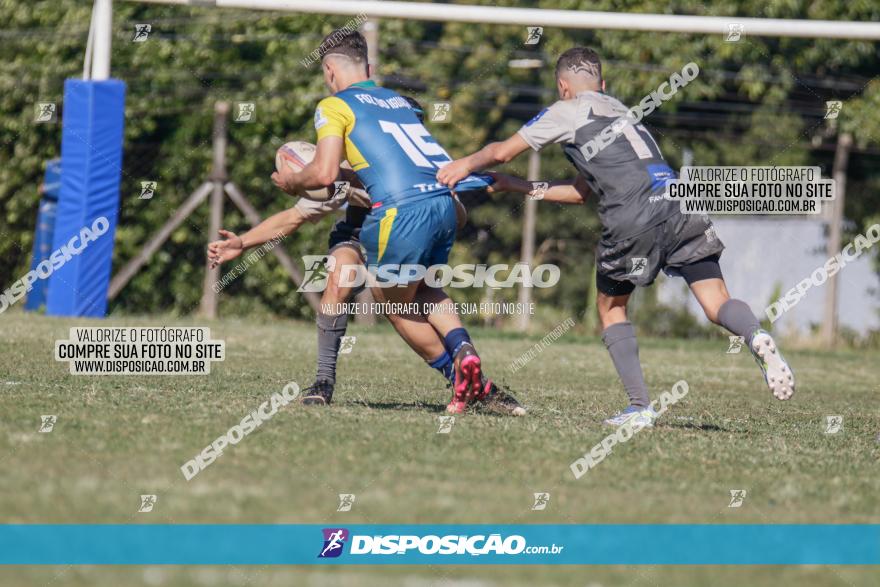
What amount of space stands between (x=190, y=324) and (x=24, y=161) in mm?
5286

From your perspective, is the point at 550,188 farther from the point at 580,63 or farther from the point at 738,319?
the point at 738,319

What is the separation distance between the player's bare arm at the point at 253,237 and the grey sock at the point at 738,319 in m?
2.48

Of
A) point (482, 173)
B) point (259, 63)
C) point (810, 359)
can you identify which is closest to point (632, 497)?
point (482, 173)

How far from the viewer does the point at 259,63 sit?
1978 cm

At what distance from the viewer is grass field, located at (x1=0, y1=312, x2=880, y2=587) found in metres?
3.74

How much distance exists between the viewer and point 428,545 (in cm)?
388

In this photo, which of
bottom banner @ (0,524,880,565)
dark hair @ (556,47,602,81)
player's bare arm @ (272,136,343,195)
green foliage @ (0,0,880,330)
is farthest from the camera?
green foliage @ (0,0,880,330)

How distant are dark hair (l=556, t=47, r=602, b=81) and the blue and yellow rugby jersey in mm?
902

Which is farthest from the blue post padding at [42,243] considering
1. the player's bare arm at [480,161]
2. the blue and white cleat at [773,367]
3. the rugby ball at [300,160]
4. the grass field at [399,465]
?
the blue and white cleat at [773,367]

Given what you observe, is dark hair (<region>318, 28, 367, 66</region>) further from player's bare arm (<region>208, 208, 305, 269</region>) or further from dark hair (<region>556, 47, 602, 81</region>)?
dark hair (<region>556, 47, 602, 81</region>)

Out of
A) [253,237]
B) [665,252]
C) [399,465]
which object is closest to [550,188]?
[665,252]

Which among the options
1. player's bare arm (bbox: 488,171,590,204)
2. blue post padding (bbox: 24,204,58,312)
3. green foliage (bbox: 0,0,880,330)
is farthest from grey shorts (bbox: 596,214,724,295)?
green foliage (bbox: 0,0,880,330)

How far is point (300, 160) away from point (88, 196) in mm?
7181

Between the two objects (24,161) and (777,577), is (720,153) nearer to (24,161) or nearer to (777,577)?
(24,161)
